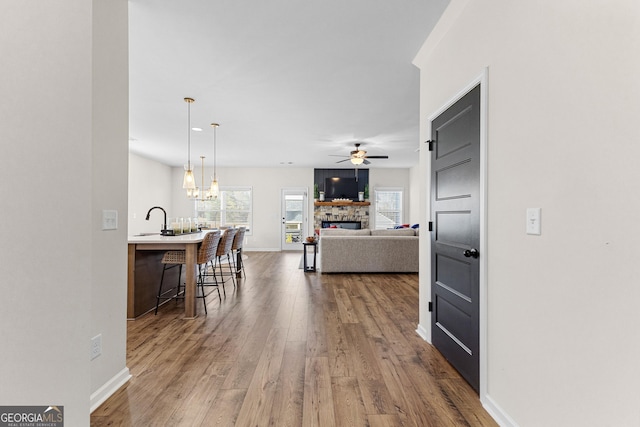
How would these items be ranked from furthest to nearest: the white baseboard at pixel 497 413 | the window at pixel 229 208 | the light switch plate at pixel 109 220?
the window at pixel 229 208 → the light switch plate at pixel 109 220 → the white baseboard at pixel 497 413

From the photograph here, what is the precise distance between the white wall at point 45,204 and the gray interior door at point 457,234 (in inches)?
81.0

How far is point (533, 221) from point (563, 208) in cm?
17

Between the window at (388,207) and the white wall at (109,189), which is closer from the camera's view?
the white wall at (109,189)

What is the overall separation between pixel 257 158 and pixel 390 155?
11.6 feet

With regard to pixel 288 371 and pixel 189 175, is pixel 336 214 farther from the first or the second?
pixel 288 371

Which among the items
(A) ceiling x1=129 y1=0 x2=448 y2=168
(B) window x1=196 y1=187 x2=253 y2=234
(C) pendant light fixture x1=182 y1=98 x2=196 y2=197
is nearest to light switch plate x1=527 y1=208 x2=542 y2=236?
(A) ceiling x1=129 y1=0 x2=448 y2=168

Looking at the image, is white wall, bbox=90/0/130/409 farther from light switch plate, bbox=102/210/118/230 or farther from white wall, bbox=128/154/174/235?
white wall, bbox=128/154/174/235

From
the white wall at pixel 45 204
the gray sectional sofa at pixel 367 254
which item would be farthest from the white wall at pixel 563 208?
the gray sectional sofa at pixel 367 254

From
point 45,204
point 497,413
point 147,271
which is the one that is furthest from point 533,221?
point 147,271

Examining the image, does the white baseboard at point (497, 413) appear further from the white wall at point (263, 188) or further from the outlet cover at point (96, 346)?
the white wall at point (263, 188)

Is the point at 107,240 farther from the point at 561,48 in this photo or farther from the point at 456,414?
the point at 561,48

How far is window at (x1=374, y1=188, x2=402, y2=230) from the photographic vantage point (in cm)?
962

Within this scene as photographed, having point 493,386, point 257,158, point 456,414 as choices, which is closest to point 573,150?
point 493,386

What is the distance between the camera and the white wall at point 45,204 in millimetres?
933
